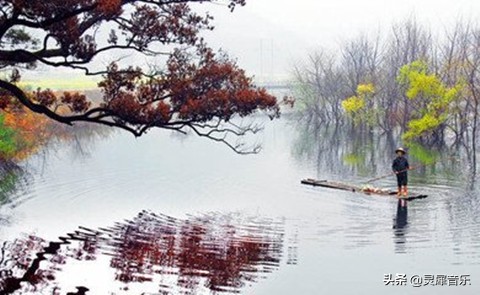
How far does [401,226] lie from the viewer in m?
23.9

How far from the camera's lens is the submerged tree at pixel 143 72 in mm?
15422

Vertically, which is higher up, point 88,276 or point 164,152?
point 164,152

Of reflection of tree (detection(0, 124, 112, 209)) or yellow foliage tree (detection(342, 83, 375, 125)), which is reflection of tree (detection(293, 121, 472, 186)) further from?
reflection of tree (detection(0, 124, 112, 209))

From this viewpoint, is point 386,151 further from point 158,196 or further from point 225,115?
point 225,115

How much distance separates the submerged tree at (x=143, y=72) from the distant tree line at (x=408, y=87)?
1651 inches

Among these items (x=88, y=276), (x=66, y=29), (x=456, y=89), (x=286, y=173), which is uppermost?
(x=456, y=89)

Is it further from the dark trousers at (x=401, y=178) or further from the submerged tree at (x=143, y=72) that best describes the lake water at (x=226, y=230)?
the submerged tree at (x=143, y=72)

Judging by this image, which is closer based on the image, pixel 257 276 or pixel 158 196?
pixel 257 276

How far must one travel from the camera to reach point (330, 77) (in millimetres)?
87750

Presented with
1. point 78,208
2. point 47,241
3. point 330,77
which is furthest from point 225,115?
point 330,77

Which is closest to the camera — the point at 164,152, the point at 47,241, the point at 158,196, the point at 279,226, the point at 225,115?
the point at 225,115

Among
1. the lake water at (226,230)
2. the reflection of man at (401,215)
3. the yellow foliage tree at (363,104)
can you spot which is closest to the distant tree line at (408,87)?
the yellow foliage tree at (363,104)

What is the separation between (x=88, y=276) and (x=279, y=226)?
29.7ft

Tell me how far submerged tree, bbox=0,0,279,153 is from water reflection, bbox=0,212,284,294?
11.8 feet
